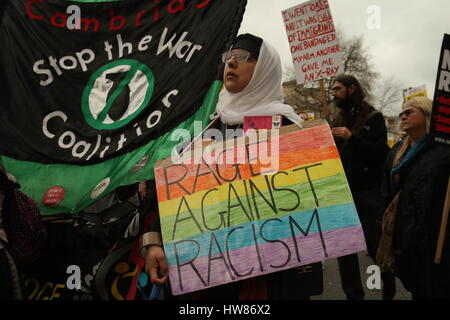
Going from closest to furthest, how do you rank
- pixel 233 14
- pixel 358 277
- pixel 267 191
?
pixel 267 191
pixel 233 14
pixel 358 277

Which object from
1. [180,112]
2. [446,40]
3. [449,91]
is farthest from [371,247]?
[180,112]

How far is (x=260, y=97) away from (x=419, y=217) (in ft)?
5.86

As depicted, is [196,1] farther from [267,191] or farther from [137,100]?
[267,191]

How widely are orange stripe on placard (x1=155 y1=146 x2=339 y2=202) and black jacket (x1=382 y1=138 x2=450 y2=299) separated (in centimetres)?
172

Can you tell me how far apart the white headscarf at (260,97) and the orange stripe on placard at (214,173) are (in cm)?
34

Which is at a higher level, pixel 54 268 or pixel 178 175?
pixel 178 175

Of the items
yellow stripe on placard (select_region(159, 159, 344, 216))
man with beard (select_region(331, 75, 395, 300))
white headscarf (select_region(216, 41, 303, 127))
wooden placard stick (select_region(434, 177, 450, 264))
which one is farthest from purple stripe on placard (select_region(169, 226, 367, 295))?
man with beard (select_region(331, 75, 395, 300))

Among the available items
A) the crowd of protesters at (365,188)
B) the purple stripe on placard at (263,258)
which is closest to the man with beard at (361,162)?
the crowd of protesters at (365,188)

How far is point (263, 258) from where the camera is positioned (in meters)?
1.71

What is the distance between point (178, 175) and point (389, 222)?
2355 millimetres

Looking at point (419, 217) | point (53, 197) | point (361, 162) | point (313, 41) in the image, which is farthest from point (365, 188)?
point (53, 197)

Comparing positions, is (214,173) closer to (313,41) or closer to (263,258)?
(263,258)

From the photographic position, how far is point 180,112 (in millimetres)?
2781

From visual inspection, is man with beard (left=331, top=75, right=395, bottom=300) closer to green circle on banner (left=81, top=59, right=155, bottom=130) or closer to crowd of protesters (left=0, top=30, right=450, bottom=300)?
crowd of protesters (left=0, top=30, right=450, bottom=300)
